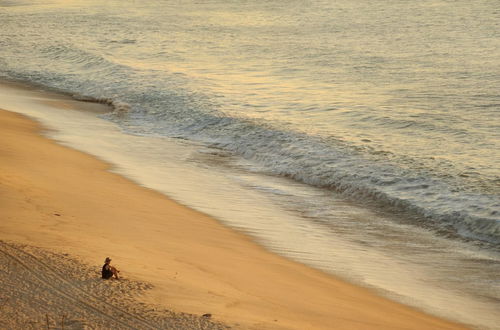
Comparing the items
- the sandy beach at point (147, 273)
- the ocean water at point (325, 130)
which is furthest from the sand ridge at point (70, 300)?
the ocean water at point (325, 130)

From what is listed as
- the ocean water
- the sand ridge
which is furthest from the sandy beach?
the ocean water

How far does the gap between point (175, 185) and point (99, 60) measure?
15.1m

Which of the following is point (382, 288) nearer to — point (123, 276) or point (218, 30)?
point (123, 276)

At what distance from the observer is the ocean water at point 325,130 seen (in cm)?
886

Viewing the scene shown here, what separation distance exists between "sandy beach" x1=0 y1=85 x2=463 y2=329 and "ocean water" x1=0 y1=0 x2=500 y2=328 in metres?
0.64

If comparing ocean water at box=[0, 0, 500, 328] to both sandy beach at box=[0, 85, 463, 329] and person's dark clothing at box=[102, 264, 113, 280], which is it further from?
person's dark clothing at box=[102, 264, 113, 280]

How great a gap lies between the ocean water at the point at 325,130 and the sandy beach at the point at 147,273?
64 cm

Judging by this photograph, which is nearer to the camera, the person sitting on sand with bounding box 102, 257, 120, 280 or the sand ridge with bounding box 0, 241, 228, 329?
the sand ridge with bounding box 0, 241, 228, 329

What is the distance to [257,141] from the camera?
1472cm

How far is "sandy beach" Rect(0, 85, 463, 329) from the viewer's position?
542 centimetres

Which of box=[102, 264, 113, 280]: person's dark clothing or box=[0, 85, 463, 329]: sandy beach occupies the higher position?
box=[102, 264, 113, 280]: person's dark clothing

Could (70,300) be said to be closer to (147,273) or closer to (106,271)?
(106,271)

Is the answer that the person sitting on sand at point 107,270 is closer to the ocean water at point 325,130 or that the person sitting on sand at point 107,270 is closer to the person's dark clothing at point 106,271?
the person's dark clothing at point 106,271

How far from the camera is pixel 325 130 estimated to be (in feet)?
50.3
